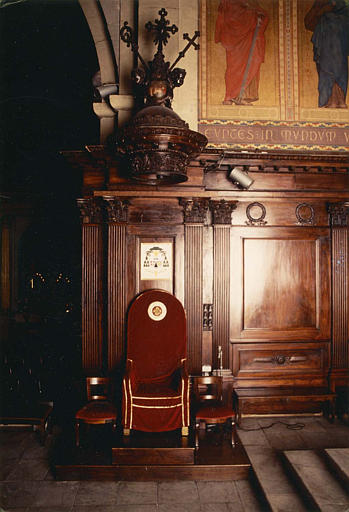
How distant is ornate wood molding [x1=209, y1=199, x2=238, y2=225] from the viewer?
5.47 metres

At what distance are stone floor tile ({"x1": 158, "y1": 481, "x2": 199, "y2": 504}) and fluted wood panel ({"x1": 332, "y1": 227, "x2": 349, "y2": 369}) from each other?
2792 mm

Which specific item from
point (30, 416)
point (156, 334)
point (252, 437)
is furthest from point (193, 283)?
point (30, 416)

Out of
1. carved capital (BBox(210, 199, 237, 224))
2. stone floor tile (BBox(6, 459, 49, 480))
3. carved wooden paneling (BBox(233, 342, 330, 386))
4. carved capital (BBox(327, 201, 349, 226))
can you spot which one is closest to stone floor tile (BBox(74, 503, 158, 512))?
stone floor tile (BBox(6, 459, 49, 480))

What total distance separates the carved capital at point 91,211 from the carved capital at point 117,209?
0.61 feet

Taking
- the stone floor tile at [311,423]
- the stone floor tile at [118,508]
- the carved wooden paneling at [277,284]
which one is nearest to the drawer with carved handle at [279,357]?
the carved wooden paneling at [277,284]

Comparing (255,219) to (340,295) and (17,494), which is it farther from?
(17,494)

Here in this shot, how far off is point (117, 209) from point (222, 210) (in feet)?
4.67

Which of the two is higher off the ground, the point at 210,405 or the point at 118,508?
the point at 210,405

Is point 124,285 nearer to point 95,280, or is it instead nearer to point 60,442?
point 95,280

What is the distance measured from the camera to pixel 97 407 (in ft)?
15.4

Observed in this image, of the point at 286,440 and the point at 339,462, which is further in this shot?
the point at 286,440

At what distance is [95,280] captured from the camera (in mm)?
5387

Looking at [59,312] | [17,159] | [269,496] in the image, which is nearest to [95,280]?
[59,312]

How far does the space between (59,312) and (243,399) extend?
11.1 feet
